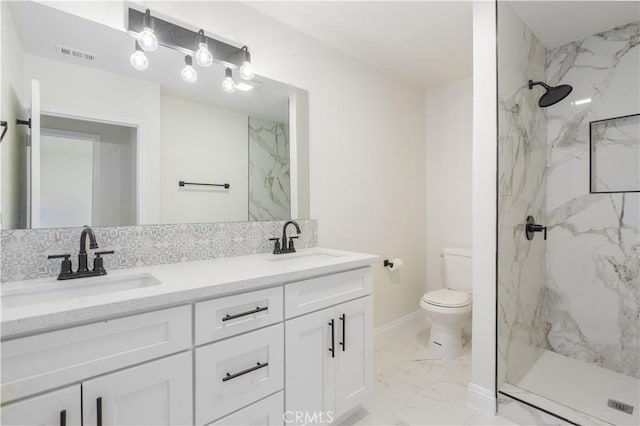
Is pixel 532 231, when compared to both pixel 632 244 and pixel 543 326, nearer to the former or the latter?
pixel 632 244

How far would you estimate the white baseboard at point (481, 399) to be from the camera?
5.40 feet

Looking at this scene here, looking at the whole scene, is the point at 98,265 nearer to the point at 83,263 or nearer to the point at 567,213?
the point at 83,263

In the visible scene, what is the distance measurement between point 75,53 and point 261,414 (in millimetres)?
1658

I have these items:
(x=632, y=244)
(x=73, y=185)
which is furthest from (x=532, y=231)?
(x=73, y=185)

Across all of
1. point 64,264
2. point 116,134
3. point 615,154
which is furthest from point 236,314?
point 615,154

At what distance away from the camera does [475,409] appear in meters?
1.68

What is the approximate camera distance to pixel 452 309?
7.03ft

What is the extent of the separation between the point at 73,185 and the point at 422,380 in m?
2.20

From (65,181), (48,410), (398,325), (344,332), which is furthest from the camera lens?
(398,325)

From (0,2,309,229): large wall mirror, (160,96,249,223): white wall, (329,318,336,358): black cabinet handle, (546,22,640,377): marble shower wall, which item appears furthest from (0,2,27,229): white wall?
(546,22,640,377): marble shower wall

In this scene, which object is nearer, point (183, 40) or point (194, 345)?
point (194, 345)

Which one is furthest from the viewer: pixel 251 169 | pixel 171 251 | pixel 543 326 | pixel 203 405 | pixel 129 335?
pixel 543 326

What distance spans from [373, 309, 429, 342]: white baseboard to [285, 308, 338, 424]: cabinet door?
119cm

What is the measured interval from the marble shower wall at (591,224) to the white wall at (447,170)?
0.61 metres
